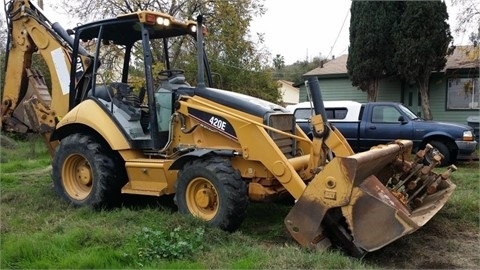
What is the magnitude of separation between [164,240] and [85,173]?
2.69m

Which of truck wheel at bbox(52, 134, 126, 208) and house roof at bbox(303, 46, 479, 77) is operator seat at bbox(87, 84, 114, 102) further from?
house roof at bbox(303, 46, 479, 77)

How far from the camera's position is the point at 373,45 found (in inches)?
754

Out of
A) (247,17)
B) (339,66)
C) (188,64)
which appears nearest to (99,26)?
(188,64)

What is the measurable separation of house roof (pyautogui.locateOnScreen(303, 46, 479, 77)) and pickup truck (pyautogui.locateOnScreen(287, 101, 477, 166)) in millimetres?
3138

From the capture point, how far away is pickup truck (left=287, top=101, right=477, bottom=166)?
12547 mm

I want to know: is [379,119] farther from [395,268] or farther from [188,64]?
[395,268]

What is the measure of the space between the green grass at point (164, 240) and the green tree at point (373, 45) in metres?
12.3

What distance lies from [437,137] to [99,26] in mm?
8715

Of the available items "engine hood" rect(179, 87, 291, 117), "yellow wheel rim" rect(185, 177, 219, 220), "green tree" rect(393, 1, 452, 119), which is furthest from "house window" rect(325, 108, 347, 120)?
"yellow wheel rim" rect(185, 177, 219, 220)

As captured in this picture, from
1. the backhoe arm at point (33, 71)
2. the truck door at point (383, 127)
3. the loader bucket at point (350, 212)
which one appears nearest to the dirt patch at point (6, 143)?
the backhoe arm at point (33, 71)

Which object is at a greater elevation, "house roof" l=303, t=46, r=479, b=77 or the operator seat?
"house roof" l=303, t=46, r=479, b=77

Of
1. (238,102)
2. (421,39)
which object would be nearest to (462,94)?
(421,39)

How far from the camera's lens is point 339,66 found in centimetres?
2414

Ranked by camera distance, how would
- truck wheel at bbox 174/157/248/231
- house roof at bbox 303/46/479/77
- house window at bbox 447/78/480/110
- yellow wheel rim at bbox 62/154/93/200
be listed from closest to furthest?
1. truck wheel at bbox 174/157/248/231
2. yellow wheel rim at bbox 62/154/93/200
3. house roof at bbox 303/46/479/77
4. house window at bbox 447/78/480/110
